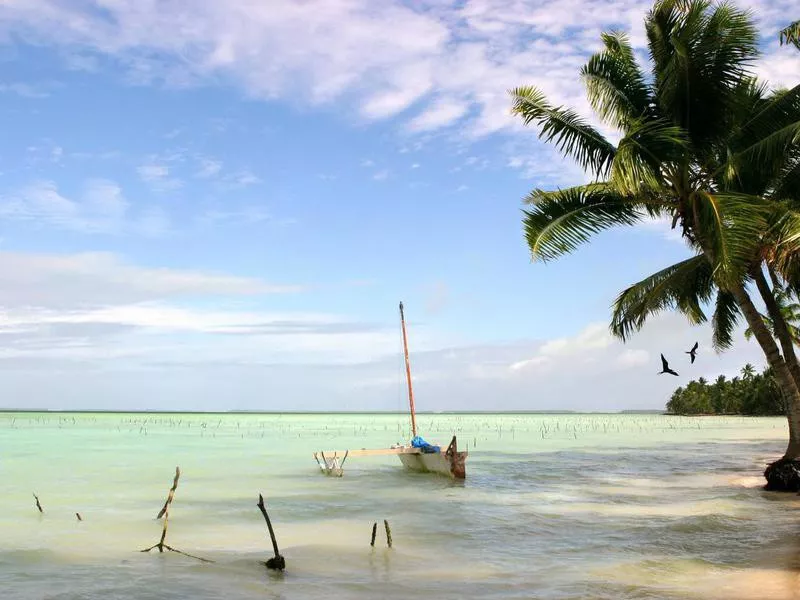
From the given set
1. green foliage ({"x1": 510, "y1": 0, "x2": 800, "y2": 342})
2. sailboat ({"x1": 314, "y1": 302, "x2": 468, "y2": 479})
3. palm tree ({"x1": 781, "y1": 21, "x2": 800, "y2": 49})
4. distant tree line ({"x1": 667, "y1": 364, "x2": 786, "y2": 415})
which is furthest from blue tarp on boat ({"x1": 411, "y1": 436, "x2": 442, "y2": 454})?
distant tree line ({"x1": 667, "y1": 364, "x2": 786, "y2": 415})

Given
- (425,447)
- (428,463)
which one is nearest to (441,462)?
(428,463)

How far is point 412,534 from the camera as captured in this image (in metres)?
13.0

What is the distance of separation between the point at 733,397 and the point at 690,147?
93.5 metres

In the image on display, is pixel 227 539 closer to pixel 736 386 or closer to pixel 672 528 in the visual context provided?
pixel 672 528

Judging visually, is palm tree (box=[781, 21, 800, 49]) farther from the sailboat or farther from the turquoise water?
the sailboat

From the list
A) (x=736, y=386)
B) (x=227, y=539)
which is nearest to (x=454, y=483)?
(x=227, y=539)

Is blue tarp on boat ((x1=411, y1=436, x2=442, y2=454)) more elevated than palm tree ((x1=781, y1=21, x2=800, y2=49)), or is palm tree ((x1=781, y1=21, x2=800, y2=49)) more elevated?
palm tree ((x1=781, y1=21, x2=800, y2=49))

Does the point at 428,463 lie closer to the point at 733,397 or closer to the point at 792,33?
the point at 792,33

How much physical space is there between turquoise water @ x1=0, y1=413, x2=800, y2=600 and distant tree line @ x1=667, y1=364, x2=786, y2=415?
6500 centimetres

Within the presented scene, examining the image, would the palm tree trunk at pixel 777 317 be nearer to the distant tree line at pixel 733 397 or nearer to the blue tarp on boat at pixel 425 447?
the blue tarp on boat at pixel 425 447

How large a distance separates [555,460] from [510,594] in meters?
22.0

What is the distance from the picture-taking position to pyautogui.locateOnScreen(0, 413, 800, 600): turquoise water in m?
9.13

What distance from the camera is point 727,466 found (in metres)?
25.8

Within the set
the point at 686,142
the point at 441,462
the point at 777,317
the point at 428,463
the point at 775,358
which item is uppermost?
the point at 686,142
